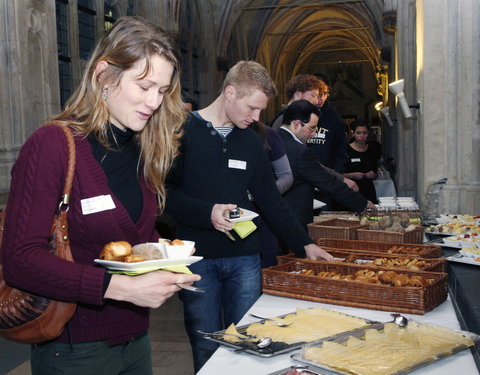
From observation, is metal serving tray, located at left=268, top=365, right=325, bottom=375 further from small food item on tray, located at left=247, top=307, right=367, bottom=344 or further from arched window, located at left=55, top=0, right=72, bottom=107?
arched window, located at left=55, top=0, right=72, bottom=107

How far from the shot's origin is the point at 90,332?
1.87 metres

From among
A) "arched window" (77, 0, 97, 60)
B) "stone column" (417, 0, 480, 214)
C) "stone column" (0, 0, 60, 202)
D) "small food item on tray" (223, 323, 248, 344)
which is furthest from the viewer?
"arched window" (77, 0, 97, 60)

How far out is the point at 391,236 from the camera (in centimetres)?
376

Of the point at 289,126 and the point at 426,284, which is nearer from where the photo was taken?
the point at 426,284

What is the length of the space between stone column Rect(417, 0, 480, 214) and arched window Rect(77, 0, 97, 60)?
25.3 ft

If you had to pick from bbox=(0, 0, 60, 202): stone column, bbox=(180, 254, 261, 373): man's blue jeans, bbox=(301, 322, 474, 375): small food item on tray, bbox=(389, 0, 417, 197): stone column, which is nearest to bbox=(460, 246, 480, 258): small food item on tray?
bbox=(180, 254, 261, 373): man's blue jeans

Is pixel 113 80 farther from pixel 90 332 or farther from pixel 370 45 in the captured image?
pixel 370 45

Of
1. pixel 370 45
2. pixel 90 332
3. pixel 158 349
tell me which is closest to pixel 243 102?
pixel 90 332

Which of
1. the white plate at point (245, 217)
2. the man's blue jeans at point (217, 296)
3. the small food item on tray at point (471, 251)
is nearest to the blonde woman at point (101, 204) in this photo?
the white plate at point (245, 217)

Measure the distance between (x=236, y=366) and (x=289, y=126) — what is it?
9.33ft

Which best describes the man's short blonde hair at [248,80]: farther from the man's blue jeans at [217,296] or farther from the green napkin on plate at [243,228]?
the man's blue jeans at [217,296]

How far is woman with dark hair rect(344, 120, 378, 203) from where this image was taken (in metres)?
7.90

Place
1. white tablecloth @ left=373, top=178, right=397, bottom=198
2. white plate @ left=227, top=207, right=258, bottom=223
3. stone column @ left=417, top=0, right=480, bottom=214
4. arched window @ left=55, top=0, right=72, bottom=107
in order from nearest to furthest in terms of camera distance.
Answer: white plate @ left=227, top=207, right=258, bottom=223
stone column @ left=417, top=0, right=480, bottom=214
white tablecloth @ left=373, top=178, right=397, bottom=198
arched window @ left=55, top=0, right=72, bottom=107

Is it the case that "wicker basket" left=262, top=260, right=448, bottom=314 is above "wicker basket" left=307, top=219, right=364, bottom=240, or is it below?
below
